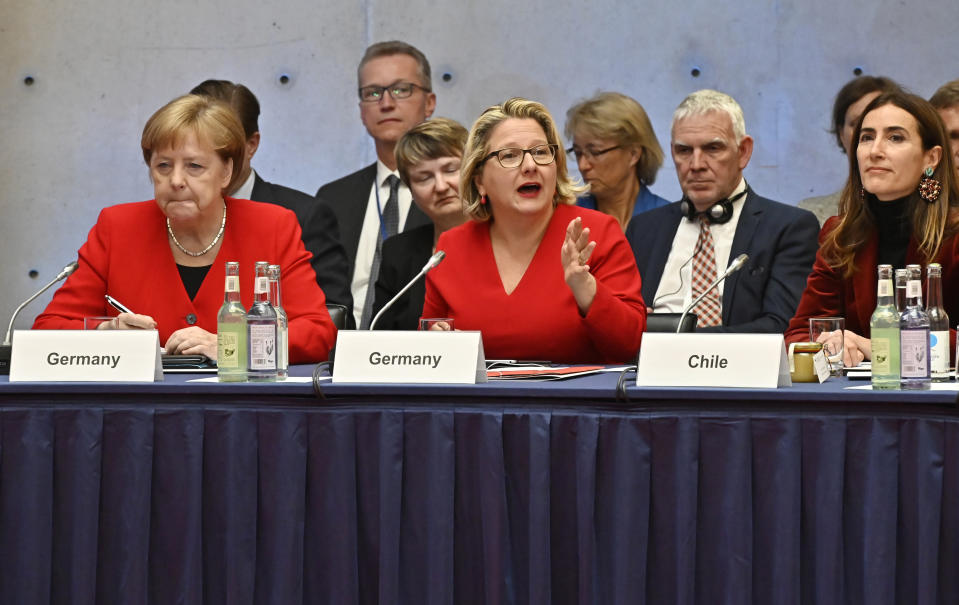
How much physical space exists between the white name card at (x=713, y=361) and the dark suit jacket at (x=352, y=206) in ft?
6.43

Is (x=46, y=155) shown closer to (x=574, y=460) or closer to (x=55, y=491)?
(x=55, y=491)

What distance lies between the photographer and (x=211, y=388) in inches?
75.6

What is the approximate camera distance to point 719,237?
3.36m

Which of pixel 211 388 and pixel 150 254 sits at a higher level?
pixel 150 254

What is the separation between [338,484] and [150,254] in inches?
41.9

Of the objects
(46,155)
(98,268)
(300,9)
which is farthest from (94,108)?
(98,268)

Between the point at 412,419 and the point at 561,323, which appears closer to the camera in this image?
the point at 412,419

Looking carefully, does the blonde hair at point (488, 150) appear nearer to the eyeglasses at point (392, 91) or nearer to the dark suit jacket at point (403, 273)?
the dark suit jacket at point (403, 273)

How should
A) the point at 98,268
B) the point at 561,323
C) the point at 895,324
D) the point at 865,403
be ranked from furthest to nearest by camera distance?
the point at 98,268
the point at 561,323
the point at 895,324
the point at 865,403

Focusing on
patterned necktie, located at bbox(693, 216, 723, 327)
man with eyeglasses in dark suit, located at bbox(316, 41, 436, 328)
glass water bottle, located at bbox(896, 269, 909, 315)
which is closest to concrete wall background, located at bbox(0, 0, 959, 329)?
man with eyeglasses in dark suit, located at bbox(316, 41, 436, 328)

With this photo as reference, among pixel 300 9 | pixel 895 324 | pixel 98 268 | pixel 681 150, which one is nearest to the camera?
pixel 895 324

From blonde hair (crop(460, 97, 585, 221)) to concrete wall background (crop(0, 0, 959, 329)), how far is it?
5.27 ft

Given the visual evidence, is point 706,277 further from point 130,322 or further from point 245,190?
point 130,322

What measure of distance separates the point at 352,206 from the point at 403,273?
64cm
